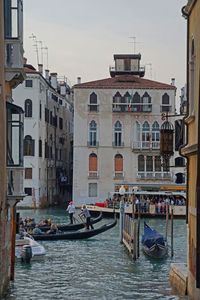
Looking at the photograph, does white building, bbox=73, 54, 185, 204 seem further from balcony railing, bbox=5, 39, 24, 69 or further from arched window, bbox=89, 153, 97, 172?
balcony railing, bbox=5, 39, 24, 69

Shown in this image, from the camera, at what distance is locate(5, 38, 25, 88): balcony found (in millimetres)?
9594

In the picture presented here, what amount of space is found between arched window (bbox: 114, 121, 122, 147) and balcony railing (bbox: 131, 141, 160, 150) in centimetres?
68

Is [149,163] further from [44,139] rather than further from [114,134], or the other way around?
[44,139]

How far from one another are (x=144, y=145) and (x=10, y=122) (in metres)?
26.2

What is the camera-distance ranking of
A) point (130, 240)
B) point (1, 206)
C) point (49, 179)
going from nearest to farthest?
point (1, 206) → point (130, 240) → point (49, 179)

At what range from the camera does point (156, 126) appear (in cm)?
3619

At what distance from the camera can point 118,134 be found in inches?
1416

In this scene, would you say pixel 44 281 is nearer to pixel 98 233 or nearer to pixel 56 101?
pixel 98 233

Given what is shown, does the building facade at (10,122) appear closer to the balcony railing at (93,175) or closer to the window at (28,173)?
the balcony railing at (93,175)

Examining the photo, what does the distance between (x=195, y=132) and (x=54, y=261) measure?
23.2 ft

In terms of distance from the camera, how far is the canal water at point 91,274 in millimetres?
10297

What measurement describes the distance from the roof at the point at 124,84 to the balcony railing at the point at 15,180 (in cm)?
2647

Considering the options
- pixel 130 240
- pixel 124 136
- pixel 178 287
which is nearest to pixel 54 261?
pixel 130 240

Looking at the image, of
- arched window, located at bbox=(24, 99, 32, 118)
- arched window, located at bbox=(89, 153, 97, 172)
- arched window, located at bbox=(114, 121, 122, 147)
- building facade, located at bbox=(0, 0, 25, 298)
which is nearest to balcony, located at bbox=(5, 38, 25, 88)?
building facade, located at bbox=(0, 0, 25, 298)
